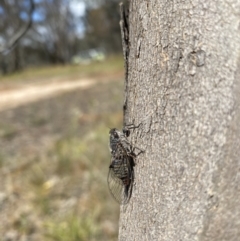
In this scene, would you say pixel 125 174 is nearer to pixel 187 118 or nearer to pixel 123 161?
pixel 123 161

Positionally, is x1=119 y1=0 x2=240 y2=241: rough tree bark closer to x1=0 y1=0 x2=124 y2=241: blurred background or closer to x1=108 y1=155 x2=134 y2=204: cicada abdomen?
x1=108 y1=155 x2=134 y2=204: cicada abdomen

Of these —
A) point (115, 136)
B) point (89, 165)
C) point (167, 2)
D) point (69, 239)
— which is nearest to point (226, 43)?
point (167, 2)

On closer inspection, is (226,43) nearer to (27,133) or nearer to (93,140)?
(93,140)

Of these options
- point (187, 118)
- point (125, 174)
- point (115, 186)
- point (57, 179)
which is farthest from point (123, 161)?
point (57, 179)

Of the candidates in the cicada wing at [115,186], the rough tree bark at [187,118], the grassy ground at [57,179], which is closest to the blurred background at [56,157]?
the grassy ground at [57,179]

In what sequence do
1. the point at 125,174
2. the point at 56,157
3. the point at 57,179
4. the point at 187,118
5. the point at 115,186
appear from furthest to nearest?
the point at 56,157 < the point at 57,179 < the point at 115,186 < the point at 125,174 < the point at 187,118

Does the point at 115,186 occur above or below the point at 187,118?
below

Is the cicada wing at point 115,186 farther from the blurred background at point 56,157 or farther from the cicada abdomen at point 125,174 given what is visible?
the blurred background at point 56,157
